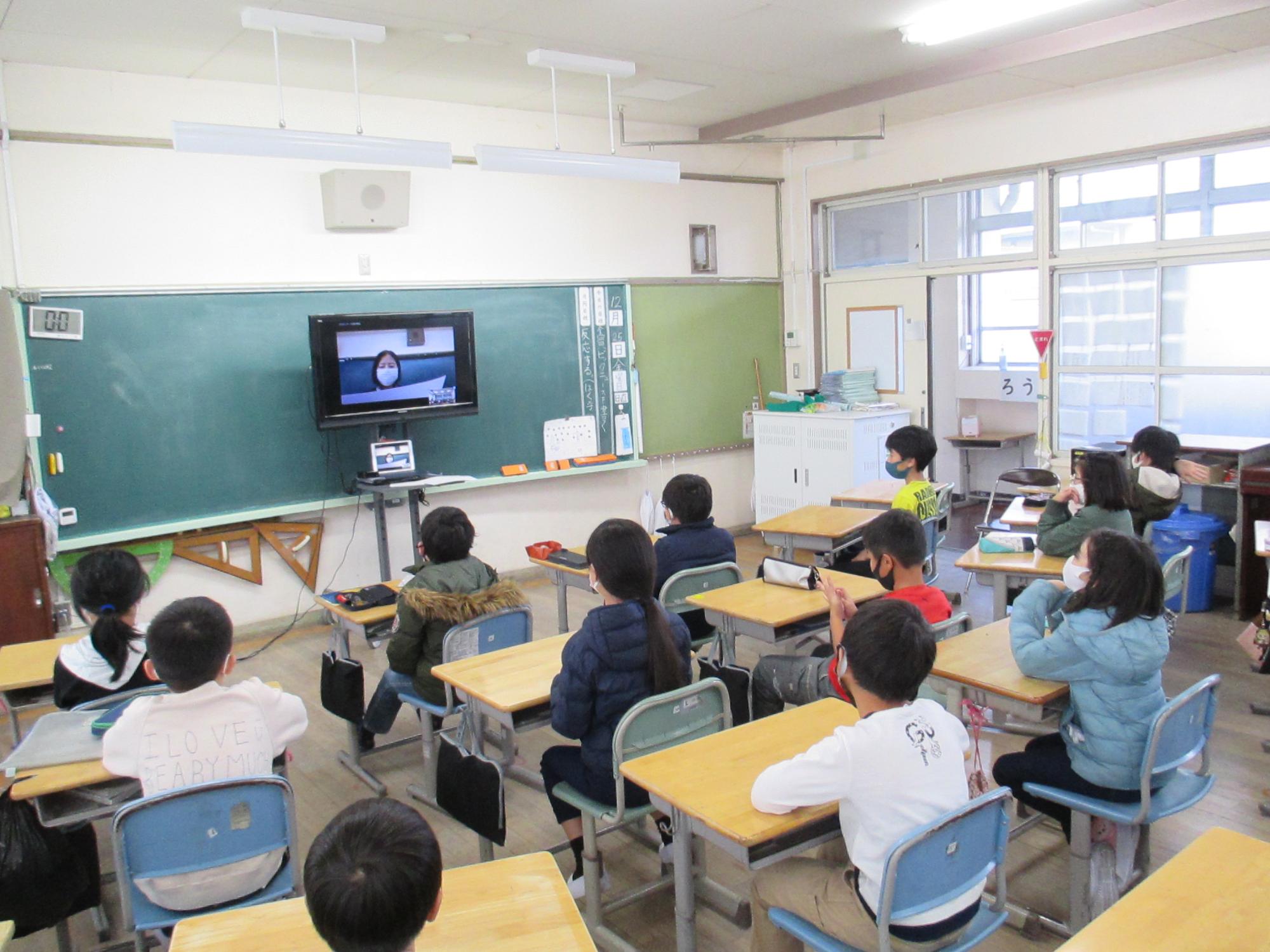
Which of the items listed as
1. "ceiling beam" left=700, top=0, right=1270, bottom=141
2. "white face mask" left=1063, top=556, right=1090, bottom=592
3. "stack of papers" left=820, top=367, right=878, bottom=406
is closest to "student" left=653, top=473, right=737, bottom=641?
"white face mask" left=1063, top=556, right=1090, bottom=592

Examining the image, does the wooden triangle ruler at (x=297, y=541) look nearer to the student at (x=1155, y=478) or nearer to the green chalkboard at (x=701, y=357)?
the green chalkboard at (x=701, y=357)

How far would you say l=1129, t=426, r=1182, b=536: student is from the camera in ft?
16.2

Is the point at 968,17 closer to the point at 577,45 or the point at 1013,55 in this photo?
the point at 1013,55

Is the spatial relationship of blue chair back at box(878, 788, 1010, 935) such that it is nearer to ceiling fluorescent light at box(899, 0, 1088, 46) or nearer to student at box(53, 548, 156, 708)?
student at box(53, 548, 156, 708)

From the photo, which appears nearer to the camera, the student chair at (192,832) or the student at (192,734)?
the student chair at (192,832)

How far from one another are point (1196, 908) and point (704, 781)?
0.92 metres

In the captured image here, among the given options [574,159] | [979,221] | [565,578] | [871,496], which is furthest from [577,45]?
[979,221]

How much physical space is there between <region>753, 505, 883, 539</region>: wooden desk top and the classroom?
0.20 feet

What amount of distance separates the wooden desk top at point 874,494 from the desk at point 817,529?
0.58 feet

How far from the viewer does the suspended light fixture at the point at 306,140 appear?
4.11 m

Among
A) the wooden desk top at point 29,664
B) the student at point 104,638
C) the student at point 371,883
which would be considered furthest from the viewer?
the wooden desk top at point 29,664

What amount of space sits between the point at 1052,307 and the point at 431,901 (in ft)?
21.1

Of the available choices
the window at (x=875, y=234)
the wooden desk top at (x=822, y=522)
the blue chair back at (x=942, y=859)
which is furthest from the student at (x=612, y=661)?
the window at (x=875, y=234)

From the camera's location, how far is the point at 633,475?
739cm
